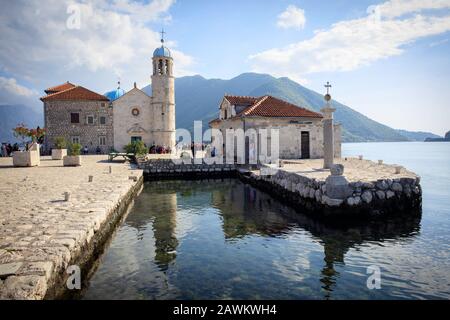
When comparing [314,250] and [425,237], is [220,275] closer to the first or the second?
[314,250]

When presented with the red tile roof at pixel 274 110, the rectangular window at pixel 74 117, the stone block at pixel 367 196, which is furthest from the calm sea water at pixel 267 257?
the rectangular window at pixel 74 117

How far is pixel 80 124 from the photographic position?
39.4 meters

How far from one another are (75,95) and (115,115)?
5.43 m

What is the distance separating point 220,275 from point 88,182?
10.2 m

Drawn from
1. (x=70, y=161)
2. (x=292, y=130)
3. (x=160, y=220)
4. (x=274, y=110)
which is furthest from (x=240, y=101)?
(x=160, y=220)

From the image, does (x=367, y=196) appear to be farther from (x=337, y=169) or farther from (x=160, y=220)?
(x=160, y=220)

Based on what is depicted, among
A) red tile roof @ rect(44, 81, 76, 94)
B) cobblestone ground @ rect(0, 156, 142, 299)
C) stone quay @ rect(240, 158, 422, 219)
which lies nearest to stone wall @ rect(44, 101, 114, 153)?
red tile roof @ rect(44, 81, 76, 94)

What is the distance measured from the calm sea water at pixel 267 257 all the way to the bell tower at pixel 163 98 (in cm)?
2826

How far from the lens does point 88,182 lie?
14.4m

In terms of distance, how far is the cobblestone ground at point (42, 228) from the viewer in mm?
4480

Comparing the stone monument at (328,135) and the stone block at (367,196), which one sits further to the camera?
the stone monument at (328,135)

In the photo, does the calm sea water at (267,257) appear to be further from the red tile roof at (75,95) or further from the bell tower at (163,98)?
the red tile roof at (75,95)

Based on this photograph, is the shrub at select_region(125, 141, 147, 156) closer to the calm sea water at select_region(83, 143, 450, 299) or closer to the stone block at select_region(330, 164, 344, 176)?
the calm sea water at select_region(83, 143, 450, 299)
